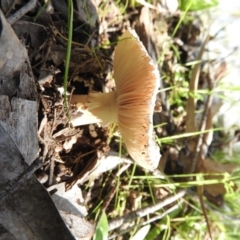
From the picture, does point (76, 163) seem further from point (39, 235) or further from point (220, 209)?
point (220, 209)

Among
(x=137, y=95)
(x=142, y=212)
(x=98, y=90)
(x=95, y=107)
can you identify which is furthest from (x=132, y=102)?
(x=142, y=212)

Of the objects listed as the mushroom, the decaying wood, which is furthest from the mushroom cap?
the decaying wood

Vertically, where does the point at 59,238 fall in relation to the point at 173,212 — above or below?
above

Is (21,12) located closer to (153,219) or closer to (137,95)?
(137,95)

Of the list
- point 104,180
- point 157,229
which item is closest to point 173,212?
point 157,229

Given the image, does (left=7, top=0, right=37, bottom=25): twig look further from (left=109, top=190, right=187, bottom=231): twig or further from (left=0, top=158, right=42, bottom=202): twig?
(left=109, top=190, right=187, bottom=231): twig

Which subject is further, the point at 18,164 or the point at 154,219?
the point at 154,219
